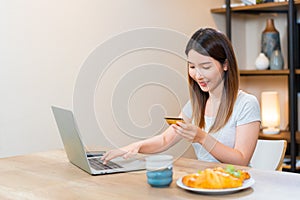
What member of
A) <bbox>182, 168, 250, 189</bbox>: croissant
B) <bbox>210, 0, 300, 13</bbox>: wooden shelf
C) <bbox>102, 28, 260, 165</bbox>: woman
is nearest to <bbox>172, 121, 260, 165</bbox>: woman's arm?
<bbox>102, 28, 260, 165</bbox>: woman

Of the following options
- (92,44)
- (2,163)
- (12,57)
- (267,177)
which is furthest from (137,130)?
(267,177)

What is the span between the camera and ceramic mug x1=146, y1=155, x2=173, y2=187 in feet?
4.74

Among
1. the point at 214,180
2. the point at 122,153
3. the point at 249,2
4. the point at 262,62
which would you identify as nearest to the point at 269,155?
the point at 122,153

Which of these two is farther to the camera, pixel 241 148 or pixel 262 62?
pixel 262 62

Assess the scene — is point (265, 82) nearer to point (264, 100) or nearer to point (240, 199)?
point (264, 100)

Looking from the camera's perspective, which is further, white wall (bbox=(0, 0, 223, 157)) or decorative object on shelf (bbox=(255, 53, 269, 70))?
decorative object on shelf (bbox=(255, 53, 269, 70))

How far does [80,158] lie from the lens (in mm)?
1757

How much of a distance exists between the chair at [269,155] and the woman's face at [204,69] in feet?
1.20

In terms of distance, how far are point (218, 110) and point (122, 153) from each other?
0.50 metres

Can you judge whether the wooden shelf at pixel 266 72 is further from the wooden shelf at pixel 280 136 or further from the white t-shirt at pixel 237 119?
the white t-shirt at pixel 237 119

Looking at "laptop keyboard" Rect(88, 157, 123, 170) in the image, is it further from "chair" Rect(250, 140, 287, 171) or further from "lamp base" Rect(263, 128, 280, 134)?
"lamp base" Rect(263, 128, 280, 134)

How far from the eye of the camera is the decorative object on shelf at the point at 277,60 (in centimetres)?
346

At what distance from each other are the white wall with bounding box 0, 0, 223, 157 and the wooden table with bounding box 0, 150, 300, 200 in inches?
30.2

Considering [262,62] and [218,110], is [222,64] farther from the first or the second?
[262,62]
